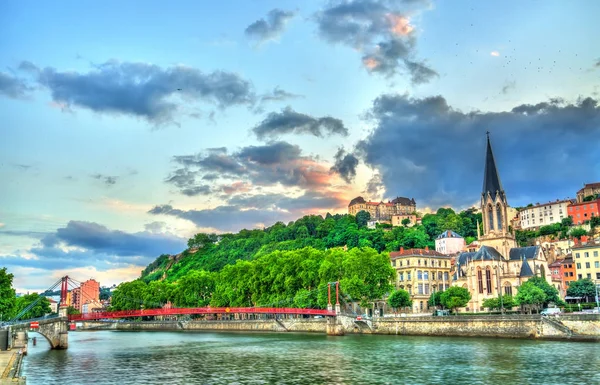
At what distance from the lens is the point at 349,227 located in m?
165

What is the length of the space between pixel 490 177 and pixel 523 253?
569 inches

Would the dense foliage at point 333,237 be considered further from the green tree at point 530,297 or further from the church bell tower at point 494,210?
the green tree at point 530,297

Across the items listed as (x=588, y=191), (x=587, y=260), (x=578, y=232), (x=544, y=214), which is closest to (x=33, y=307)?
(x=587, y=260)

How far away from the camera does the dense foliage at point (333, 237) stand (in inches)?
5723

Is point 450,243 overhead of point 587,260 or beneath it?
overhead

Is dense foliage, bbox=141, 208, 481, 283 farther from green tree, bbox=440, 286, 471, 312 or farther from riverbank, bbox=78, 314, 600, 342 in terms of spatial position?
riverbank, bbox=78, 314, 600, 342

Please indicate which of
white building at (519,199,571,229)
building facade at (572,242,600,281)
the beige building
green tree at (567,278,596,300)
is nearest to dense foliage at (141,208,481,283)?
white building at (519,199,571,229)

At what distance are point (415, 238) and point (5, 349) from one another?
10820 centimetres

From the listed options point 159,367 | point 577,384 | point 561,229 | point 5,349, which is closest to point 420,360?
point 577,384

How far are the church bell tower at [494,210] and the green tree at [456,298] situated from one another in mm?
13879

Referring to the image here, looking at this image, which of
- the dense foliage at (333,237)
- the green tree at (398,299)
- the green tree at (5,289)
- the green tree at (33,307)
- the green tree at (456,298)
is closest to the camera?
the green tree at (5,289)

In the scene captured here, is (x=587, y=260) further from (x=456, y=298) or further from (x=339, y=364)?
(x=339, y=364)

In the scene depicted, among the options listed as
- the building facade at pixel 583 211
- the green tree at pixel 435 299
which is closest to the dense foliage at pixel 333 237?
the building facade at pixel 583 211

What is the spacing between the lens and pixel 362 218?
194 metres
